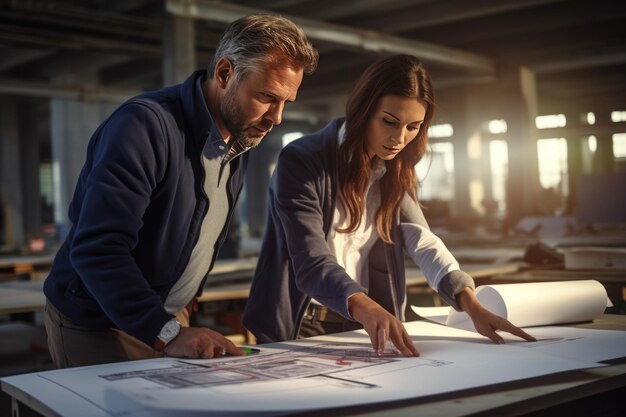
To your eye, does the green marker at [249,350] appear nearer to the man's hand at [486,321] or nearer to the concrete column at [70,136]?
the man's hand at [486,321]

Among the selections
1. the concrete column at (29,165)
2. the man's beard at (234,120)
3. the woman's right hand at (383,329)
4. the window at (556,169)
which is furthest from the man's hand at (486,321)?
the concrete column at (29,165)

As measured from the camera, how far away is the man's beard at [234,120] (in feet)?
→ 4.97

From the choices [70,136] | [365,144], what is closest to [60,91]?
[70,136]

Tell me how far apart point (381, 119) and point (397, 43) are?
7.67 m

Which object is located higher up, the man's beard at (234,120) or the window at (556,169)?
the window at (556,169)

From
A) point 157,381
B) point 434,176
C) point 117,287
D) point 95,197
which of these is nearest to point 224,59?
point 95,197

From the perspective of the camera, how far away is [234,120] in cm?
153

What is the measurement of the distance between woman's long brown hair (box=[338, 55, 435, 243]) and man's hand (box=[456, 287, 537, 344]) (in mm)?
306

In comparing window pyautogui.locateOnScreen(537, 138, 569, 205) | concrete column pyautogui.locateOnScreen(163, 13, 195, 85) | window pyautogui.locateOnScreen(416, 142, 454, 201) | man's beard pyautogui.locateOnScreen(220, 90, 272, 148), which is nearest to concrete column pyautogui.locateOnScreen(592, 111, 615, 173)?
window pyautogui.locateOnScreen(537, 138, 569, 205)

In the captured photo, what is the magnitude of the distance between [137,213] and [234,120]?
316 mm

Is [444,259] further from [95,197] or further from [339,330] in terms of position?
[95,197]

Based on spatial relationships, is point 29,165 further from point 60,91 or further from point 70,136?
point 60,91

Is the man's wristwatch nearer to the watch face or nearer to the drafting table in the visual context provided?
the watch face

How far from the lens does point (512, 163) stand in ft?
41.2
